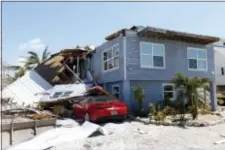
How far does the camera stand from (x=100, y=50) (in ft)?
62.7

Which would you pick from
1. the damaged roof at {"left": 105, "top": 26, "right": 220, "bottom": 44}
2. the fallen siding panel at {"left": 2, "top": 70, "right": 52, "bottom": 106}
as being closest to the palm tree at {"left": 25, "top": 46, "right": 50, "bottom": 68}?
the fallen siding panel at {"left": 2, "top": 70, "right": 52, "bottom": 106}

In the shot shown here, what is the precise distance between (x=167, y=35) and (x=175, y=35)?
0.56m

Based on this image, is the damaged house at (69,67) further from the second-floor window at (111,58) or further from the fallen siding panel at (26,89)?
the second-floor window at (111,58)

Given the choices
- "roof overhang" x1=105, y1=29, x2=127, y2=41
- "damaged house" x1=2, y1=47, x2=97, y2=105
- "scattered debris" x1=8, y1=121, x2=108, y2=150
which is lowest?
"scattered debris" x1=8, y1=121, x2=108, y2=150

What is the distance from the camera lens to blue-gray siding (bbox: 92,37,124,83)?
16.1m

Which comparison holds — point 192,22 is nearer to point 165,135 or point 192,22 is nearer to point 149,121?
point 149,121

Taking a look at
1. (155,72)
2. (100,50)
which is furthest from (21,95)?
(155,72)

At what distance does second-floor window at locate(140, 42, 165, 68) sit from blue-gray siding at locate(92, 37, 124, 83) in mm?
1403

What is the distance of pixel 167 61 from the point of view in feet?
57.2

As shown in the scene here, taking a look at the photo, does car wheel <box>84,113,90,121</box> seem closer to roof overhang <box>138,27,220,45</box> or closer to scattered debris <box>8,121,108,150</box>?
scattered debris <box>8,121,108,150</box>

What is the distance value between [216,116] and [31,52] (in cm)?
2499

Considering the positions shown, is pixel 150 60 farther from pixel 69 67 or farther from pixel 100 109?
pixel 69 67

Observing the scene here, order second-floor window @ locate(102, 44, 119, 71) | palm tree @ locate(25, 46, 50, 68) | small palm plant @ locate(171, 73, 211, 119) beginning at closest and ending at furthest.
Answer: small palm plant @ locate(171, 73, 211, 119) < second-floor window @ locate(102, 44, 119, 71) < palm tree @ locate(25, 46, 50, 68)

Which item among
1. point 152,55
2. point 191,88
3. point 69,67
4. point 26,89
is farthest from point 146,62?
point 26,89
